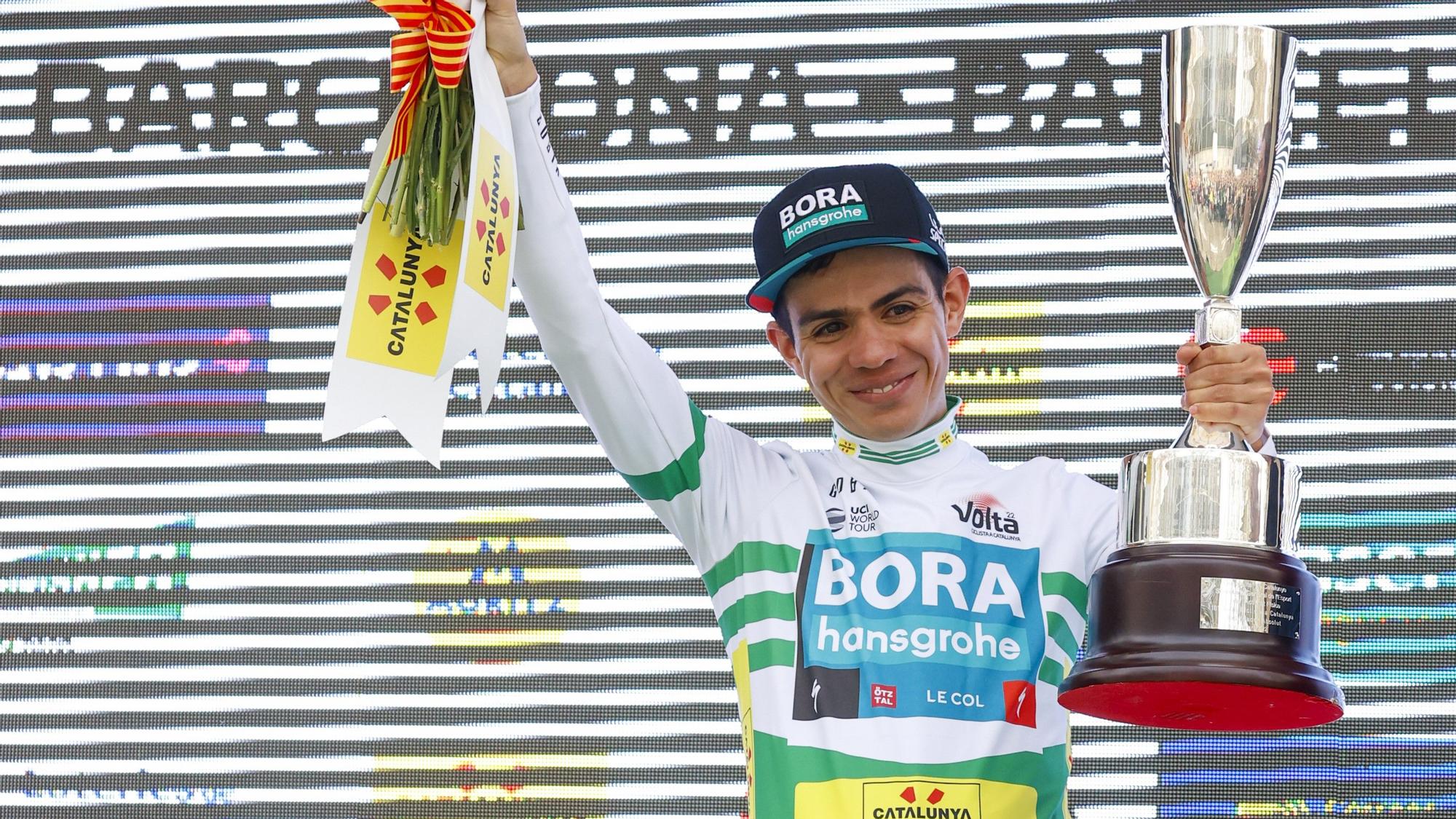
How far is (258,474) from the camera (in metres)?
2.87

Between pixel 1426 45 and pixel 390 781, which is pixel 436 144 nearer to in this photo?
pixel 390 781

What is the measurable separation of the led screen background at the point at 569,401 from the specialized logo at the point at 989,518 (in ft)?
3.41

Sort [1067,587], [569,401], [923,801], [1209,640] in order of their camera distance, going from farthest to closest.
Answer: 1. [569,401]
2. [1067,587]
3. [923,801]
4. [1209,640]

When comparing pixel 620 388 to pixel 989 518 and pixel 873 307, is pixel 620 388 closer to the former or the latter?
pixel 873 307

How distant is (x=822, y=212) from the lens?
1.67 metres

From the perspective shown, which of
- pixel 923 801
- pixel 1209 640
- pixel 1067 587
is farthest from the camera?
pixel 1067 587

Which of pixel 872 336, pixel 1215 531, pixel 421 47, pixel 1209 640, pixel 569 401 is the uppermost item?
pixel 569 401

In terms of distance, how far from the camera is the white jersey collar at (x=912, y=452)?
1.71m

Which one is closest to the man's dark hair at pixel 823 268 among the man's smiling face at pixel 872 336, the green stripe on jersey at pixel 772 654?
the man's smiling face at pixel 872 336

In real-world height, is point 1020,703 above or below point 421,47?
below

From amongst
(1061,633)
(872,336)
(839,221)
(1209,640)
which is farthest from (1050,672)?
(839,221)

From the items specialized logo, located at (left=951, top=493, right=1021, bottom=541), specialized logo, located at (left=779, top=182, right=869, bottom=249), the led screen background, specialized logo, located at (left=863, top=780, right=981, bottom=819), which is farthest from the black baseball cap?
the led screen background

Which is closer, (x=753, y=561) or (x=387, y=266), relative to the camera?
(x=387, y=266)

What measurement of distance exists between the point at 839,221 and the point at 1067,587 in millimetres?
438
